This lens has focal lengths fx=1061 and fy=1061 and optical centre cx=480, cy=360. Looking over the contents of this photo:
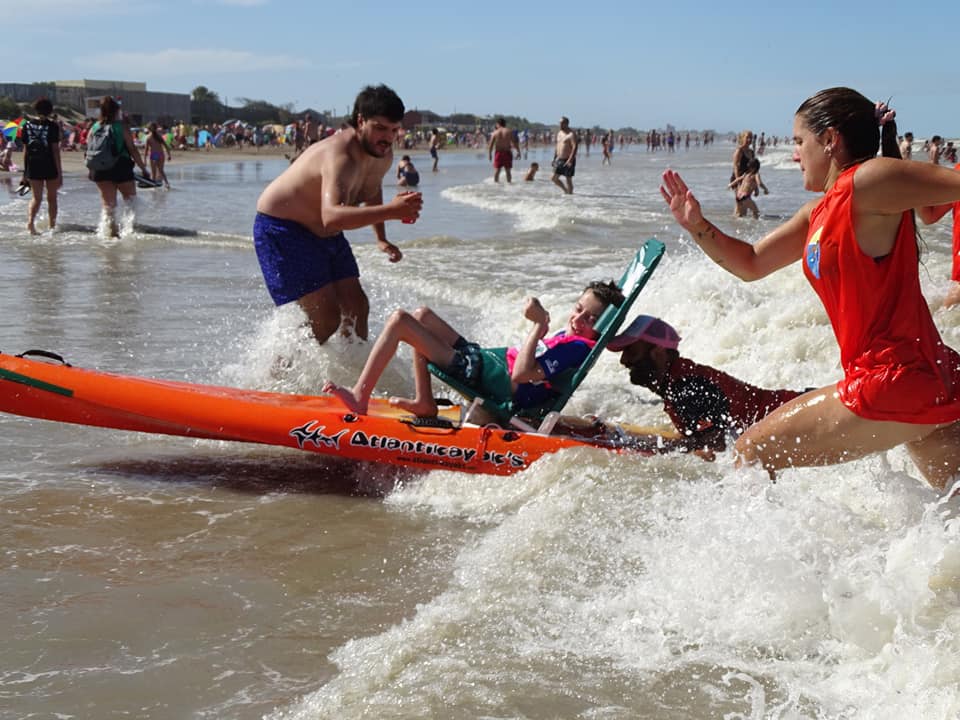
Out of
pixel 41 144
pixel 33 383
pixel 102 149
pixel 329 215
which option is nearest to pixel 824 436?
pixel 329 215

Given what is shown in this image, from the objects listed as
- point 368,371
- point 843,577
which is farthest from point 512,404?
point 843,577

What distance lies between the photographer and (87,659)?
3.28 metres

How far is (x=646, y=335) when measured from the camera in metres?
5.16

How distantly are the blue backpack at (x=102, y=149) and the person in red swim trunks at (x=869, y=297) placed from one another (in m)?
11.9

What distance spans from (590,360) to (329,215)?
155cm

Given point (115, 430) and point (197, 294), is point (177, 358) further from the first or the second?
point (197, 294)

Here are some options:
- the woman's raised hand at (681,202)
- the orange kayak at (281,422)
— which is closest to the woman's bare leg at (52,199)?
the orange kayak at (281,422)

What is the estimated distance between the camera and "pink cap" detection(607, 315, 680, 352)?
515 cm

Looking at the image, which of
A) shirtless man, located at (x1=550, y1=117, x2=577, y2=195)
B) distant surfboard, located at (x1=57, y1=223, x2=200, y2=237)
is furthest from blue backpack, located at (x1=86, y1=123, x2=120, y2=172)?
shirtless man, located at (x1=550, y1=117, x2=577, y2=195)

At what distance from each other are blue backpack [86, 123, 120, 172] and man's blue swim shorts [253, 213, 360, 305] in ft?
27.8

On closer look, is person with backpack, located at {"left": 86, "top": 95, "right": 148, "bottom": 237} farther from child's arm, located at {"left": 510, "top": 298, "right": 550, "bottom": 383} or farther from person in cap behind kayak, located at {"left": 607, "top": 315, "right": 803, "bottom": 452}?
person in cap behind kayak, located at {"left": 607, "top": 315, "right": 803, "bottom": 452}

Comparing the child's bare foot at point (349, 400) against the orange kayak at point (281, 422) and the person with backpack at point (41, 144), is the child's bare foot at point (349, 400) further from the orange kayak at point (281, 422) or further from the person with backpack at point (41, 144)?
the person with backpack at point (41, 144)

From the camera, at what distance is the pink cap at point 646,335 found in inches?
203

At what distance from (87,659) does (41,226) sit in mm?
13582
